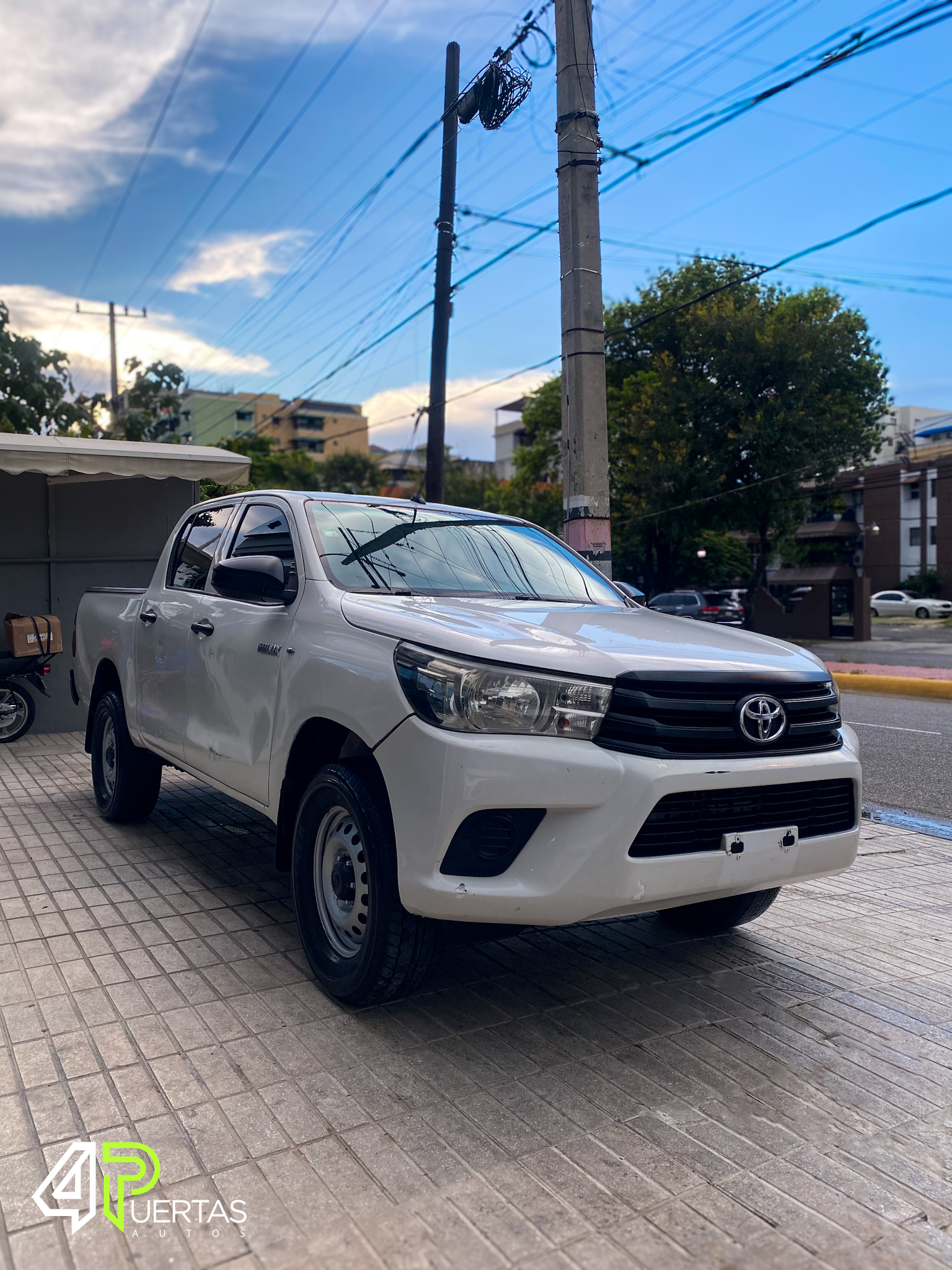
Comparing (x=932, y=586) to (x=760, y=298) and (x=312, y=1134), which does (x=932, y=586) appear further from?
(x=312, y=1134)

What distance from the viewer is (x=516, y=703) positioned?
10.2 ft

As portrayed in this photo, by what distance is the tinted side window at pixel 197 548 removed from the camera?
5.26 m

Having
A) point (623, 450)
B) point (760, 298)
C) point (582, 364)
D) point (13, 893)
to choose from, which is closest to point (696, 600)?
point (623, 450)

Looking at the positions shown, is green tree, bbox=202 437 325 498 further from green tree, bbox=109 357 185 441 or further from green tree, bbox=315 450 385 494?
green tree, bbox=109 357 185 441

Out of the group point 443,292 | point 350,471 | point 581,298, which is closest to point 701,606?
point 443,292

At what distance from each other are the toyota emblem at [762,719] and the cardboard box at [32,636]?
7547 millimetres

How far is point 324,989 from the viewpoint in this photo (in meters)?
3.64

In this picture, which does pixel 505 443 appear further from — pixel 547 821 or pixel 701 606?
pixel 547 821

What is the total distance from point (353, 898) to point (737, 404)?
93.8 ft

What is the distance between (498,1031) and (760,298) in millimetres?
31107

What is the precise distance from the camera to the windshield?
4230 millimetres

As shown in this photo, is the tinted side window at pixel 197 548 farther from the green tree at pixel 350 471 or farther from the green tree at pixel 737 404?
the green tree at pixel 350 471

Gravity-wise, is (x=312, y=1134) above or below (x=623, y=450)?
below

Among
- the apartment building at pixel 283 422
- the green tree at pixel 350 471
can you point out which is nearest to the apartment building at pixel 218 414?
the apartment building at pixel 283 422
